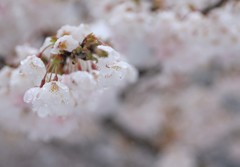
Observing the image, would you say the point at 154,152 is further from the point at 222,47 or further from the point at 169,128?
the point at 222,47

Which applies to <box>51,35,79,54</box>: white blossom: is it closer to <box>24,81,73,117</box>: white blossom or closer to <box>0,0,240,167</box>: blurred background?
A: <box>24,81,73,117</box>: white blossom

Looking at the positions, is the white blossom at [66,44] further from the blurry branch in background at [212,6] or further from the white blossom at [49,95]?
the blurry branch in background at [212,6]

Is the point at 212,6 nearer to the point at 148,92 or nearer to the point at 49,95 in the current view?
the point at 49,95

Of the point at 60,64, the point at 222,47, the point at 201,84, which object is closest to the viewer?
the point at 60,64

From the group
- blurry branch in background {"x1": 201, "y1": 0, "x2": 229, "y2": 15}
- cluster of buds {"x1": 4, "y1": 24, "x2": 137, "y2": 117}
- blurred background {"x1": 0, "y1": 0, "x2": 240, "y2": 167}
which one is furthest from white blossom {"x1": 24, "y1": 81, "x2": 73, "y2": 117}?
blurry branch in background {"x1": 201, "y1": 0, "x2": 229, "y2": 15}

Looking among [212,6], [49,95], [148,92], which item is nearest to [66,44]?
[49,95]

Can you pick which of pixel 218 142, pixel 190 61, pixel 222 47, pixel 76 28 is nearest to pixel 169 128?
pixel 218 142

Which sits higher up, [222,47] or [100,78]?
[222,47]

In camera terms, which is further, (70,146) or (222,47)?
(70,146)
